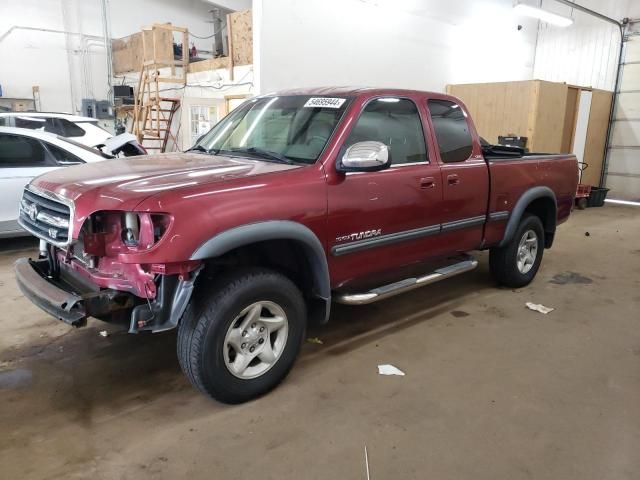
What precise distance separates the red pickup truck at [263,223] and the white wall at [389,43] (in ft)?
14.3

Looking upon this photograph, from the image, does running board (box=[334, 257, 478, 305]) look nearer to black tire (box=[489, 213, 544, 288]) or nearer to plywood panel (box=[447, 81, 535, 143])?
black tire (box=[489, 213, 544, 288])

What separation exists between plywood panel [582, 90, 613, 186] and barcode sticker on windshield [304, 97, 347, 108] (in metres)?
10.4

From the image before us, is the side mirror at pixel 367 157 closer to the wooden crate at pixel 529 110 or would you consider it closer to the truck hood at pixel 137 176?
the truck hood at pixel 137 176

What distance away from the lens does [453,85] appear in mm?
10836

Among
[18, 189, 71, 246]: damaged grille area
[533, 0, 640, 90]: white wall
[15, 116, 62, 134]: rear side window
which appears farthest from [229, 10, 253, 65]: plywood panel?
[533, 0, 640, 90]: white wall

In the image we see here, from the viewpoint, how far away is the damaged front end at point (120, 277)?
2.35 metres

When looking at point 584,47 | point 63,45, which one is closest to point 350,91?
point 584,47

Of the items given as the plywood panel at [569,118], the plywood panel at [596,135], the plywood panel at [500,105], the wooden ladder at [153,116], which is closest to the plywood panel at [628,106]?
the plywood panel at [596,135]

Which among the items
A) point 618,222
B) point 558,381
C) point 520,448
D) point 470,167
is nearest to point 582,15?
point 618,222

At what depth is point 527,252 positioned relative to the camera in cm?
489

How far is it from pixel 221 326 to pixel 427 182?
1831 millimetres

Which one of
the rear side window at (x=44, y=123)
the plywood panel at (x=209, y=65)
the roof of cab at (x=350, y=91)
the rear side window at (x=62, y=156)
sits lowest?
the rear side window at (x=62, y=156)

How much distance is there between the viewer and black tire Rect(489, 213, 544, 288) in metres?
4.61

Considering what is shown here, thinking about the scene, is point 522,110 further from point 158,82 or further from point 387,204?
point 158,82
